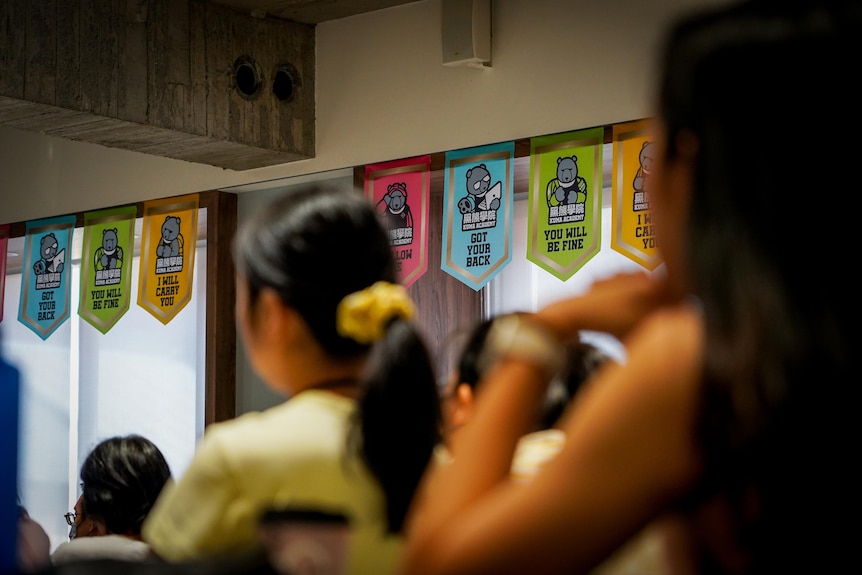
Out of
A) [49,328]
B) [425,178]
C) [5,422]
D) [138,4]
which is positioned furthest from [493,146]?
[5,422]

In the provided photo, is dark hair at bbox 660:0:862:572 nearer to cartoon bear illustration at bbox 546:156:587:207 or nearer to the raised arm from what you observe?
the raised arm

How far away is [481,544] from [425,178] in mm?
3128

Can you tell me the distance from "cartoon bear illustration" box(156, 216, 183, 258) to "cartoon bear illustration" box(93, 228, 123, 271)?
0.21 m

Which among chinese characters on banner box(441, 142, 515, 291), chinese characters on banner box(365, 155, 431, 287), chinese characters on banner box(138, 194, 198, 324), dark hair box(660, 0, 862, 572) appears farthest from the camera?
chinese characters on banner box(138, 194, 198, 324)

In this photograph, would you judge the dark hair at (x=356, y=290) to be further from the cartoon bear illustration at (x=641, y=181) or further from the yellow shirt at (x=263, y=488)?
the cartoon bear illustration at (x=641, y=181)

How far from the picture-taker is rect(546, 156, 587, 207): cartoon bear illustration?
3426 millimetres

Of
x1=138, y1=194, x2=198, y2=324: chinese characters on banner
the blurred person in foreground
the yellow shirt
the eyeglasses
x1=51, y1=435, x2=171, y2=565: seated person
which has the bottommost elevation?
the eyeglasses

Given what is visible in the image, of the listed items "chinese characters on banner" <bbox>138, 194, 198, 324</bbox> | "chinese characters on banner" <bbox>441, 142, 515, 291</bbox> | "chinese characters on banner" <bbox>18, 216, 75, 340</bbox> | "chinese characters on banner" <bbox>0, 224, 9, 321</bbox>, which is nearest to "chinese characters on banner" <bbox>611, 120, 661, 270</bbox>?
"chinese characters on banner" <bbox>441, 142, 515, 291</bbox>

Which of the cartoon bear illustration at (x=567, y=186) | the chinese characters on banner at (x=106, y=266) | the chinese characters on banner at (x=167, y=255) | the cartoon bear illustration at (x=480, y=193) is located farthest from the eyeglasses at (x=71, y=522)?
the cartoon bear illustration at (x=567, y=186)

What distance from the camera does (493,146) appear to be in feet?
11.8

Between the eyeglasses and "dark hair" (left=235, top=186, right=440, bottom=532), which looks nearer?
"dark hair" (left=235, top=186, right=440, bottom=532)

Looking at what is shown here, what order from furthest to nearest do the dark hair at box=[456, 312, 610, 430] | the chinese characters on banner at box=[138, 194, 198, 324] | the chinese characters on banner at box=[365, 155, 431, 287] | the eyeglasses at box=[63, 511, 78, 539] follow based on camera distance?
Answer: 1. the eyeglasses at box=[63, 511, 78, 539]
2. the chinese characters on banner at box=[138, 194, 198, 324]
3. the chinese characters on banner at box=[365, 155, 431, 287]
4. the dark hair at box=[456, 312, 610, 430]

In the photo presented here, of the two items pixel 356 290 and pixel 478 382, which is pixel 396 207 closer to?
pixel 478 382

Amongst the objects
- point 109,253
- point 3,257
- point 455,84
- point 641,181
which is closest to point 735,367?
point 641,181
